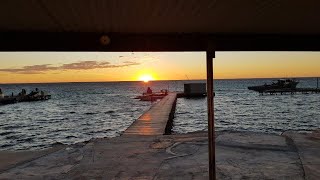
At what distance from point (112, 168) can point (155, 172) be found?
130 centimetres

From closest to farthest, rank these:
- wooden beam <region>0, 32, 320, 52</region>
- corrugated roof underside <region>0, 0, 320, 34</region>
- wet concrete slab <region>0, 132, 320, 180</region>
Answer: corrugated roof underside <region>0, 0, 320, 34</region> → wooden beam <region>0, 32, 320, 52</region> → wet concrete slab <region>0, 132, 320, 180</region>

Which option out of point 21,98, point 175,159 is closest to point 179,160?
point 175,159

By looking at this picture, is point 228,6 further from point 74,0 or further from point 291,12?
point 74,0

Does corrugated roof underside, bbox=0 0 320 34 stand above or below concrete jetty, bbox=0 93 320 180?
above

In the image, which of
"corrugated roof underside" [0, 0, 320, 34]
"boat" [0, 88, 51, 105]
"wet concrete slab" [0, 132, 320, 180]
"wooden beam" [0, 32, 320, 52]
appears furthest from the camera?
"boat" [0, 88, 51, 105]

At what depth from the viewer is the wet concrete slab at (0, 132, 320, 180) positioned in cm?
898

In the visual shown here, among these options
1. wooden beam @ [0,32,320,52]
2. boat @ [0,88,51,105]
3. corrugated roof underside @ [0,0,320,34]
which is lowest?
boat @ [0,88,51,105]

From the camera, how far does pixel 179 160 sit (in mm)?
10312

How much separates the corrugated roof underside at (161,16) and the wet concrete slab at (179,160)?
4266 millimetres

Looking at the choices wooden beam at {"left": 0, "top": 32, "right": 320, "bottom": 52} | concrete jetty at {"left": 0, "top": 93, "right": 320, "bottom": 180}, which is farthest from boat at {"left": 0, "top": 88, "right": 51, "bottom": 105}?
wooden beam at {"left": 0, "top": 32, "right": 320, "bottom": 52}

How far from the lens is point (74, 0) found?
12.6ft

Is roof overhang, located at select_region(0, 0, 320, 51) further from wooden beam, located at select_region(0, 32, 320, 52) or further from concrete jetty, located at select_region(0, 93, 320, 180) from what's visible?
concrete jetty, located at select_region(0, 93, 320, 180)

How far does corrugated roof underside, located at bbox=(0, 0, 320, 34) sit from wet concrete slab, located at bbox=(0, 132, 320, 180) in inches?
168

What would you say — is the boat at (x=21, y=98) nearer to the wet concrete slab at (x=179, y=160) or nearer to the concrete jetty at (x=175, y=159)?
the concrete jetty at (x=175, y=159)
